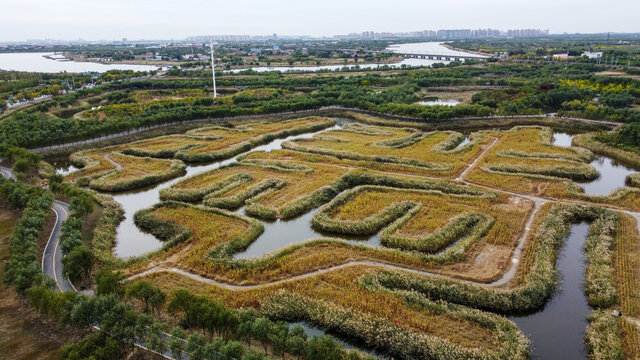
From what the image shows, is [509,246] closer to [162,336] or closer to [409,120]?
[162,336]

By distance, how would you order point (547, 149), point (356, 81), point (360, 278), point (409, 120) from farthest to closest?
point (356, 81) → point (409, 120) → point (547, 149) → point (360, 278)

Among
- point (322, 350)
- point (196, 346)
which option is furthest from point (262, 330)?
point (322, 350)

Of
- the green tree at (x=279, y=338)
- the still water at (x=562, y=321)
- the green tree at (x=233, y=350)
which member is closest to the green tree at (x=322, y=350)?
the green tree at (x=279, y=338)

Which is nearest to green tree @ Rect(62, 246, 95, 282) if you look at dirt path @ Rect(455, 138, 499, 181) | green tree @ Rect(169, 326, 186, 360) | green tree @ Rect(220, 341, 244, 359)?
green tree @ Rect(169, 326, 186, 360)

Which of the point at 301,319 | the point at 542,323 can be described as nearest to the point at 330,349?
the point at 301,319

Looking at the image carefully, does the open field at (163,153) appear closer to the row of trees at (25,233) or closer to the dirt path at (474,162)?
the row of trees at (25,233)

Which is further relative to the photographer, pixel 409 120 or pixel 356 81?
pixel 356 81

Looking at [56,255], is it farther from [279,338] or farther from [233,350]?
[279,338]

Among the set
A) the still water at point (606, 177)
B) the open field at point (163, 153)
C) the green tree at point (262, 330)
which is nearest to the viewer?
the green tree at point (262, 330)
